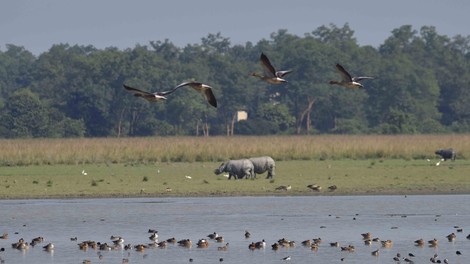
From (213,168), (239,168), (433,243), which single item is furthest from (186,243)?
(213,168)

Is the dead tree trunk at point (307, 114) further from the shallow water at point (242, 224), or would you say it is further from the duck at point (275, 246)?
the duck at point (275, 246)

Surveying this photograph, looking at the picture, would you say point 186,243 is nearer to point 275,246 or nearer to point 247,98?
point 275,246

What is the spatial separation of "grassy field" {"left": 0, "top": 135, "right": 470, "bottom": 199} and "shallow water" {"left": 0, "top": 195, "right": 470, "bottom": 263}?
5.97 ft

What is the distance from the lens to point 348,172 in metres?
41.8

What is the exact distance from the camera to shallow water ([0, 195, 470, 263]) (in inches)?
893

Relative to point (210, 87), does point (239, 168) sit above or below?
below

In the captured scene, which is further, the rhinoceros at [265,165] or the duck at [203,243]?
the rhinoceros at [265,165]

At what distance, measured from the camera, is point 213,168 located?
44.2 m

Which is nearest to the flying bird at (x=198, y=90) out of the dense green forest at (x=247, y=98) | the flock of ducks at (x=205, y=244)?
the flock of ducks at (x=205, y=244)

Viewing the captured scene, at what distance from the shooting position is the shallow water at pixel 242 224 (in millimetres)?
22672

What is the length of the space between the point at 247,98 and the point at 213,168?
64331 millimetres

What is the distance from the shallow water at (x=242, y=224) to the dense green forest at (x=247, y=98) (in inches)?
1945

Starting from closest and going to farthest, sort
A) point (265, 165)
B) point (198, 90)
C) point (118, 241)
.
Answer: point (198, 90), point (118, 241), point (265, 165)

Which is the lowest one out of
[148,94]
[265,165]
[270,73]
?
[265,165]
